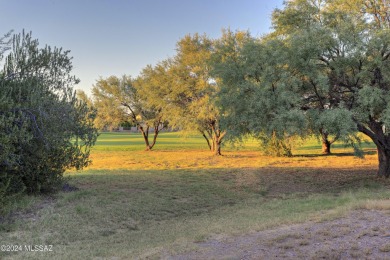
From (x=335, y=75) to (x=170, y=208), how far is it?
8437 millimetres

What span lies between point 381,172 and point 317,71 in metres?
6.08

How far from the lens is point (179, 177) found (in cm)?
1745

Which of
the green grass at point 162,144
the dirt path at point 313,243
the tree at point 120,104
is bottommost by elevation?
the dirt path at point 313,243

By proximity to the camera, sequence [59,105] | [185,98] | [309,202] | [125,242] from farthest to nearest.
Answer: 1. [185,98]
2. [309,202]
3. [59,105]
4. [125,242]

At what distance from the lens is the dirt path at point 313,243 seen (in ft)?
16.1

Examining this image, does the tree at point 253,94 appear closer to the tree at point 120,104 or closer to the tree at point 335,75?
the tree at point 335,75

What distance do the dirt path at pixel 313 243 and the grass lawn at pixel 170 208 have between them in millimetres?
506

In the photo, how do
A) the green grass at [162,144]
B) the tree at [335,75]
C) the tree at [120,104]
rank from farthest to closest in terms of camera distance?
the green grass at [162,144] < the tree at [120,104] < the tree at [335,75]

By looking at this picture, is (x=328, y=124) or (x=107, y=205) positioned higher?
(x=328, y=124)

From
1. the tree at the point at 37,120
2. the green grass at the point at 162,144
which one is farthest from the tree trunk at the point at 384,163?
→ the tree at the point at 37,120

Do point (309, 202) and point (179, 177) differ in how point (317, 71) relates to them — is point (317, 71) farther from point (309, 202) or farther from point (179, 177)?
point (179, 177)

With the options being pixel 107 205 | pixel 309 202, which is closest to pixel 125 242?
pixel 107 205

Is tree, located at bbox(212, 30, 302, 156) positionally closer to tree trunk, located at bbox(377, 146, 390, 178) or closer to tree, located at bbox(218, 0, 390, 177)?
tree, located at bbox(218, 0, 390, 177)

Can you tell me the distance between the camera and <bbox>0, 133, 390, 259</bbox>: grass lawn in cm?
714
